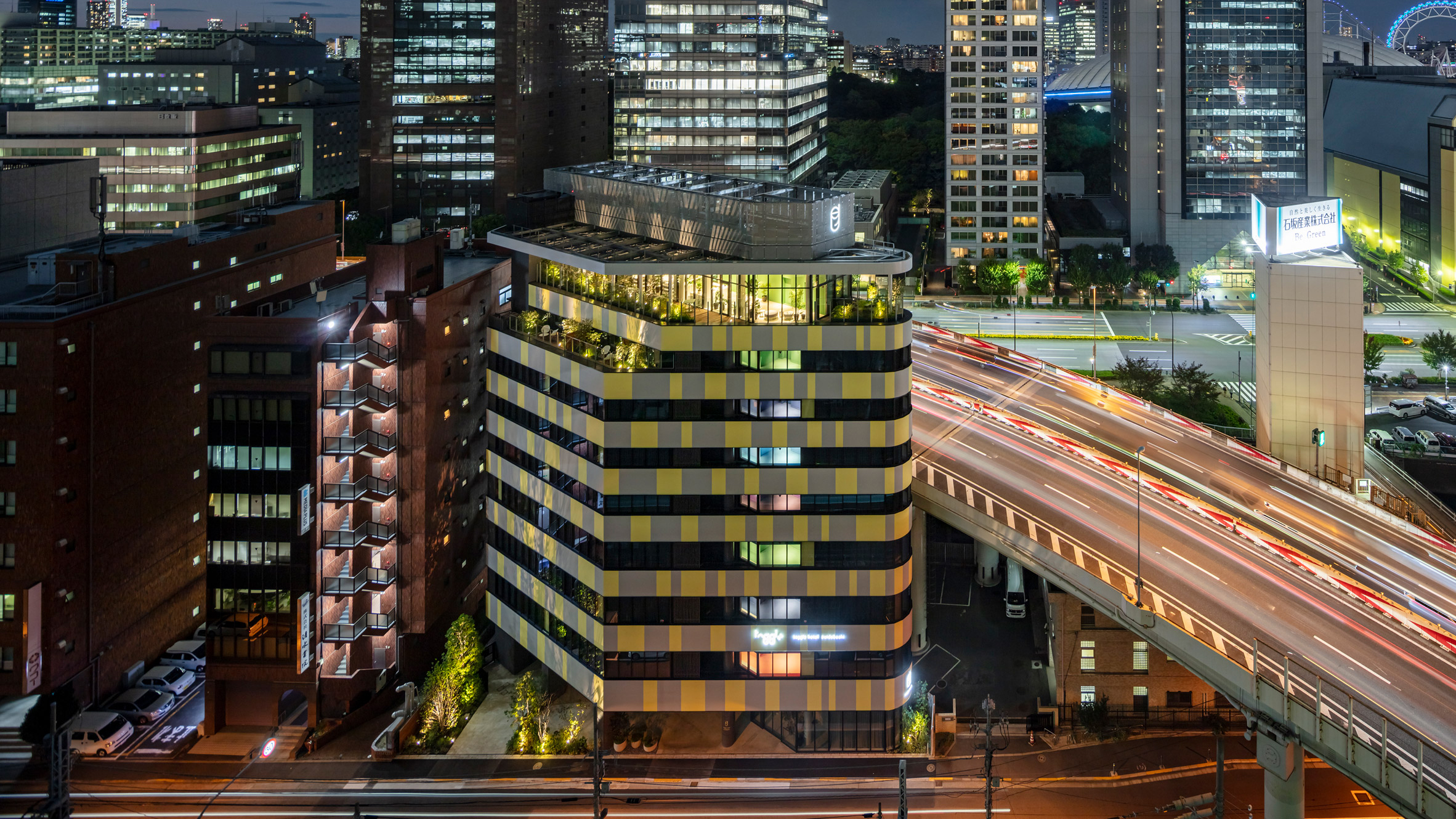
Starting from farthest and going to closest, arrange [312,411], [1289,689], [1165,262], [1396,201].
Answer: [1396,201] < [1165,262] < [312,411] < [1289,689]

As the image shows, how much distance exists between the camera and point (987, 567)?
86438mm

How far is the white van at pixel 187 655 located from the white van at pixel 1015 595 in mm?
50309

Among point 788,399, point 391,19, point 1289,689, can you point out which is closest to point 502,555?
point 788,399

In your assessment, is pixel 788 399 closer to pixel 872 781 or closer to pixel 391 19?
pixel 872 781

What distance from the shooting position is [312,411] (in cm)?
6519

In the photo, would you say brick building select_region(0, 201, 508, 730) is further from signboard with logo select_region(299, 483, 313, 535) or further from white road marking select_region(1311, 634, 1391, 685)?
white road marking select_region(1311, 634, 1391, 685)

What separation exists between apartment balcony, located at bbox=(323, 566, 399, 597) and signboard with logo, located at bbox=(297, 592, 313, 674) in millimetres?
1561

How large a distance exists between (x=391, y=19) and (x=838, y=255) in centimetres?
14836

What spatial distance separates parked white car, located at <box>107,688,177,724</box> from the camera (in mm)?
69125

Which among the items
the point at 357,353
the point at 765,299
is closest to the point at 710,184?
the point at 765,299

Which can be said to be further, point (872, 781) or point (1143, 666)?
point (1143, 666)

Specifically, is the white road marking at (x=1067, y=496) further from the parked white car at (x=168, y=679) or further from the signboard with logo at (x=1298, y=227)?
the parked white car at (x=168, y=679)

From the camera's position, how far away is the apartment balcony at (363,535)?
6719 centimetres

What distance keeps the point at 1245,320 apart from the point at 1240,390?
4450 centimetres
